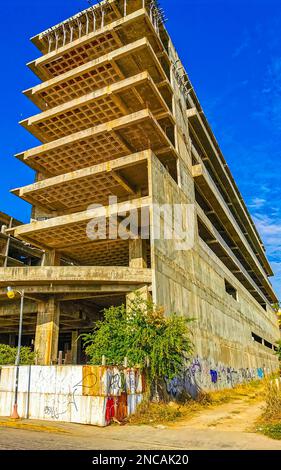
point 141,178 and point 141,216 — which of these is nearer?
point 141,216

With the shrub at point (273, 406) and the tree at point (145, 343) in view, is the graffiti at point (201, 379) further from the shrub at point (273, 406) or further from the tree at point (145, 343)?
the shrub at point (273, 406)

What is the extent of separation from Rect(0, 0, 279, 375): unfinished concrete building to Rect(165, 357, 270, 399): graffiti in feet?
2.10

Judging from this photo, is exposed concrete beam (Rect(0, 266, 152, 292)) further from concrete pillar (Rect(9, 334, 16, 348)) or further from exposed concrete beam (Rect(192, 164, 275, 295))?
concrete pillar (Rect(9, 334, 16, 348))

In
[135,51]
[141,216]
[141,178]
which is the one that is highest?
[135,51]

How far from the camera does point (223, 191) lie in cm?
5441

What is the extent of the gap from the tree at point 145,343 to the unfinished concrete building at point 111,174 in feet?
10.2

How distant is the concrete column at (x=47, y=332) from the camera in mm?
26042

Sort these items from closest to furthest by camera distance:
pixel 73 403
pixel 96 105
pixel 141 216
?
pixel 73 403 < pixel 141 216 < pixel 96 105

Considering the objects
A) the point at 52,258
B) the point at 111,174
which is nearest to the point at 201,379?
the point at 111,174

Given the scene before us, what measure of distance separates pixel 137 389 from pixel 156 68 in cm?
2502

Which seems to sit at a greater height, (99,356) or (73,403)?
(99,356)

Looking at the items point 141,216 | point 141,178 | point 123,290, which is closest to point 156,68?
point 141,178
